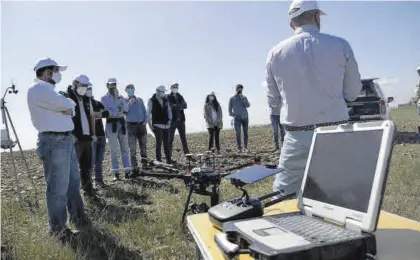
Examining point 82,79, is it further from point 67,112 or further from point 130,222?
point 130,222

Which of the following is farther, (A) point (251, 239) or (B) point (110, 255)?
(B) point (110, 255)

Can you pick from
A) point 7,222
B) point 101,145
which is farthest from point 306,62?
point 101,145

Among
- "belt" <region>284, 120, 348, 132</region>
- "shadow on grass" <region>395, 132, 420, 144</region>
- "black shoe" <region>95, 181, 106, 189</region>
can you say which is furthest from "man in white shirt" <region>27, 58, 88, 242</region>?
"shadow on grass" <region>395, 132, 420, 144</region>

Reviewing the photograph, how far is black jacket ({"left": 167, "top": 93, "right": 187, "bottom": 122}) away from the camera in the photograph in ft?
33.0

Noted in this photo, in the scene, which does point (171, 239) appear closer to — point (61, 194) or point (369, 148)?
point (61, 194)

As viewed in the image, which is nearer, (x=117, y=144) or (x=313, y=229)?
(x=313, y=229)

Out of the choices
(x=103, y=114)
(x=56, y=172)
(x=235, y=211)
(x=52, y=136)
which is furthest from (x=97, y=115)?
(x=235, y=211)

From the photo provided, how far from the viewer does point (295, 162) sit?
2.69 m

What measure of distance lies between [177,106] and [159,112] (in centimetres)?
86

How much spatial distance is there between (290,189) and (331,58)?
902 millimetres

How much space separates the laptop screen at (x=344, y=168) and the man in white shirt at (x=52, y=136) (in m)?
3.16

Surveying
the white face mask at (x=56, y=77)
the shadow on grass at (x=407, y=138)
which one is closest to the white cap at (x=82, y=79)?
the white face mask at (x=56, y=77)

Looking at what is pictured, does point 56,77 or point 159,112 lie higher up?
point 56,77

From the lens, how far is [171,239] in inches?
159
